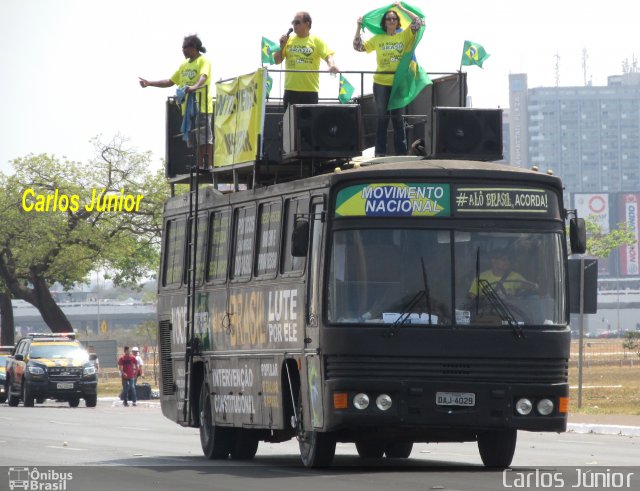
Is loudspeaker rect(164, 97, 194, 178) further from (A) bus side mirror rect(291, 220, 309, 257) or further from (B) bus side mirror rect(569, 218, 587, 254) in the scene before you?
(B) bus side mirror rect(569, 218, 587, 254)

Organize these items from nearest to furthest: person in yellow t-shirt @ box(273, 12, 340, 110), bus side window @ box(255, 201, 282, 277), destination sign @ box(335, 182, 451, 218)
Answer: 1. destination sign @ box(335, 182, 451, 218)
2. bus side window @ box(255, 201, 282, 277)
3. person in yellow t-shirt @ box(273, 12, 340, 110)

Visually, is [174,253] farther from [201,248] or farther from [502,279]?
[502,279]

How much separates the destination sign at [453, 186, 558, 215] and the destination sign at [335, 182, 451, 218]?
0.48 ft

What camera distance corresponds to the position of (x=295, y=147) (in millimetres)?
17766

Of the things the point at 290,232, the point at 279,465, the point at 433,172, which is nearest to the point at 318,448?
the point at 279,465

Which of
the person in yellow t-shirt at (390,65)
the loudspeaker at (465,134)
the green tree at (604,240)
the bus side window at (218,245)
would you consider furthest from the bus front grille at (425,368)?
the green tree at (604,240)

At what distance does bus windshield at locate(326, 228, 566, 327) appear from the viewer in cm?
1605

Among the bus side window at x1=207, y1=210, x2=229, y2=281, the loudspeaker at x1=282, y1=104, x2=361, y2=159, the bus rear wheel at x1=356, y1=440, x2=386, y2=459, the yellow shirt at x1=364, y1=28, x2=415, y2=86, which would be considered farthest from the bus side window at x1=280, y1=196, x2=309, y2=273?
the bus rear wheel at x1=356, y1=440, x2=386, y2=459

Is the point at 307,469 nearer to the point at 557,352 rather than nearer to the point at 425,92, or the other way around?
the point at 557,352

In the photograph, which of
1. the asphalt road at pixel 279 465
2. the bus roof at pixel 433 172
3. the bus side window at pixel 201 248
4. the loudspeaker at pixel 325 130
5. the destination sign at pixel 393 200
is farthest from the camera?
the bus side window at pixel 201 248

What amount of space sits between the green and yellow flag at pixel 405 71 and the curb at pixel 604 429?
10493mm

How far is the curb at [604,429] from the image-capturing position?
27.7m

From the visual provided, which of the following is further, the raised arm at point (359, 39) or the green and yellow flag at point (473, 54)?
the green and yellow flag at point (473, 54)

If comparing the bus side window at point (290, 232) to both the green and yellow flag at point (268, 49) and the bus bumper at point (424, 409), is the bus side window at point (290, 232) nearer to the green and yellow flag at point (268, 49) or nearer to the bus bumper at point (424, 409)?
the bus bumper at point (424, 409)
